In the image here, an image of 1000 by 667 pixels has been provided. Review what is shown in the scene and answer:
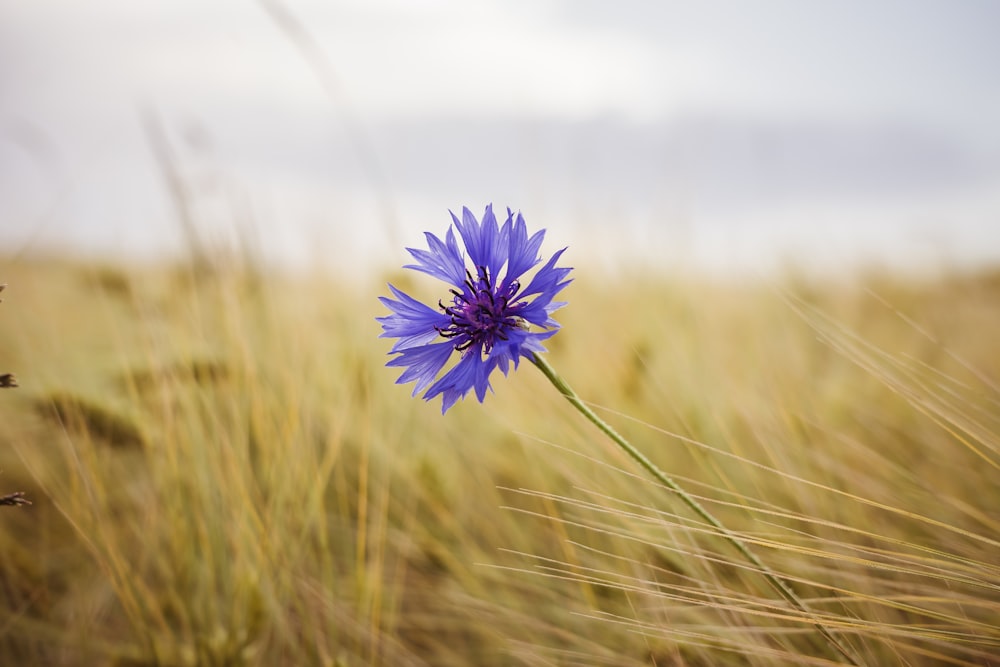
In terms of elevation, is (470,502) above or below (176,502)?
below

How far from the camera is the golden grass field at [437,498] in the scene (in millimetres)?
958

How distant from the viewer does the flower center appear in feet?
2.19

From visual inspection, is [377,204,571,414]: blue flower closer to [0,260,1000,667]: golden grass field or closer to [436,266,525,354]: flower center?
[436,266,525,354]: flower center

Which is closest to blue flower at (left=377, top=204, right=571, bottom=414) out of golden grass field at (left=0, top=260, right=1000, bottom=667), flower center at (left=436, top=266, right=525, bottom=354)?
flower center at (left=436, top=266, right=525, bottom=354)

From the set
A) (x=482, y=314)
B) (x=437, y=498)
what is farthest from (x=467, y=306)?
(x=437, y=498)

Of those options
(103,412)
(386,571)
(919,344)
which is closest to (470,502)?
→ (386,571)

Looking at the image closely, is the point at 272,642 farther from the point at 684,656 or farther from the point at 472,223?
the point at 472,223

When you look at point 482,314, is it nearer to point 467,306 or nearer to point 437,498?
point 467,306

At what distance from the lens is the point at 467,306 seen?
68cm

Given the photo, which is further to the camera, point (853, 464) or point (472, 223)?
point (853, 464)

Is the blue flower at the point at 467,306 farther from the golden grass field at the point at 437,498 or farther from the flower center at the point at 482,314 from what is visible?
the golden grass field at the point at 437,498

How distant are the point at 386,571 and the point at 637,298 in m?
1.00

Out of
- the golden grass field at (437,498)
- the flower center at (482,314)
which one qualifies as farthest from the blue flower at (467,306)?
the golden grass field at (437,498)

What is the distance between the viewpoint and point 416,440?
169 cm
